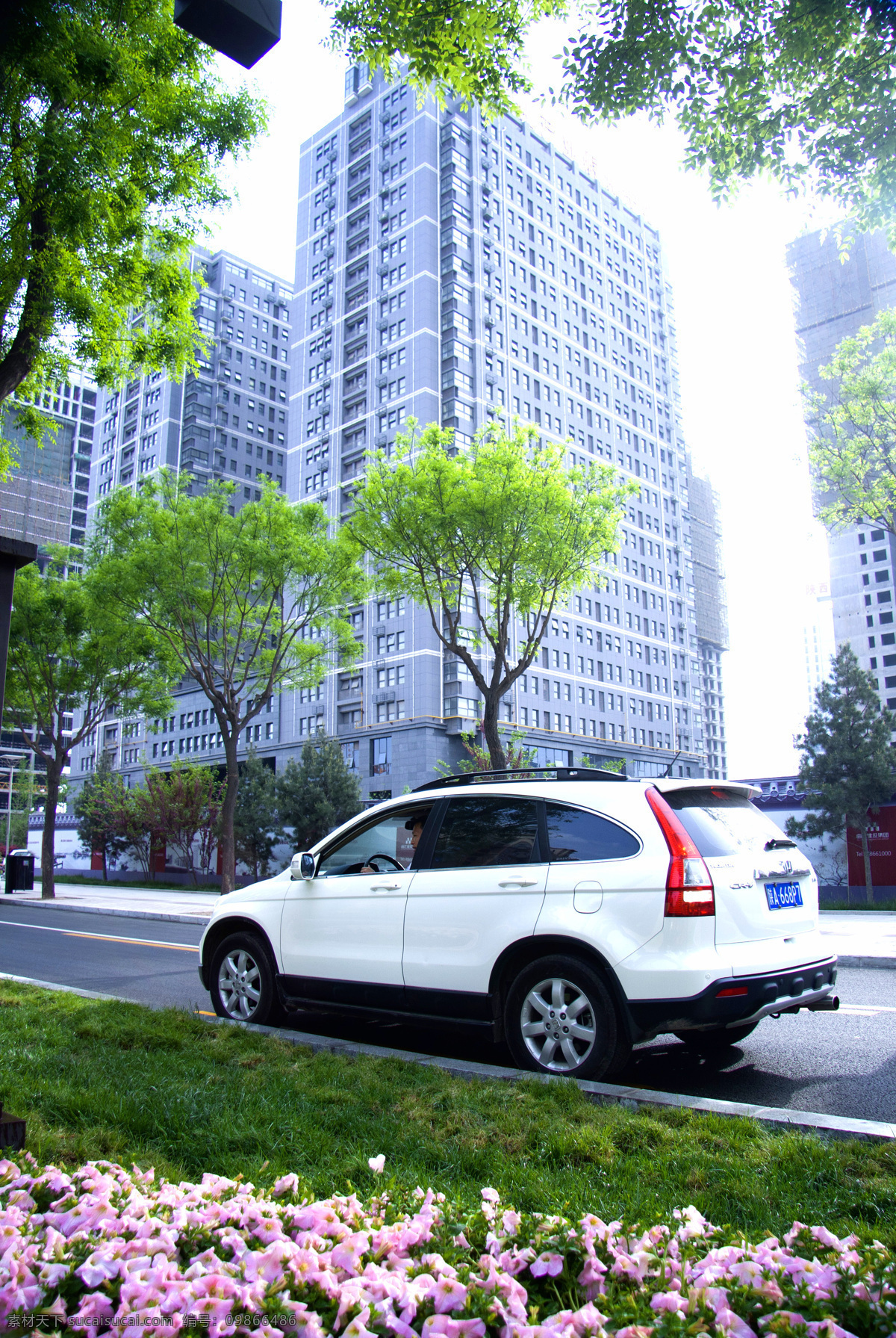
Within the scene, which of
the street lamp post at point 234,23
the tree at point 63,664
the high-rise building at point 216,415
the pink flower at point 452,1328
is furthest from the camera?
the high-rise building at point 216,415

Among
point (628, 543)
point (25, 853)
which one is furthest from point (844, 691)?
point (628, 543)

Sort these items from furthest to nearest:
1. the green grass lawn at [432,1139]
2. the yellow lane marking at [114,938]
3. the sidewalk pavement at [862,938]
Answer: the yellow lane marking at [114,938] → the sidewalk pavement at [862,938] → the green grass lawn at [432,1139]

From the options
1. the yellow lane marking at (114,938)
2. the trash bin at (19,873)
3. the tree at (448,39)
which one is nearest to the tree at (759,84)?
the tree at (448,39)

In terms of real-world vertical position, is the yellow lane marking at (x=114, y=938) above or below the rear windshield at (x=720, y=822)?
below

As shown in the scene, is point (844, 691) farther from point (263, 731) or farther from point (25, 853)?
point (263, 731)

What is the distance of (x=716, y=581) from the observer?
5325 inches

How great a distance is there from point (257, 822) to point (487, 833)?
38474mm

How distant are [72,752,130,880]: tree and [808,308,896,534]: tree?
37801mm

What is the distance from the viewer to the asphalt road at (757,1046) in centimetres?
438

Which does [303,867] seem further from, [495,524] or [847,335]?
[847,335]

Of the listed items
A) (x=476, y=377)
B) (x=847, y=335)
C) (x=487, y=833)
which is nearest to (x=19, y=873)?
(x=487, y=833)

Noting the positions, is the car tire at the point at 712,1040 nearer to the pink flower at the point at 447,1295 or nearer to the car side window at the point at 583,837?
the car side window at the point at 583,837

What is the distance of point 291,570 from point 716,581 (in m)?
122

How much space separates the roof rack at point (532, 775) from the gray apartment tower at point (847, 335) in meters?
57.8
